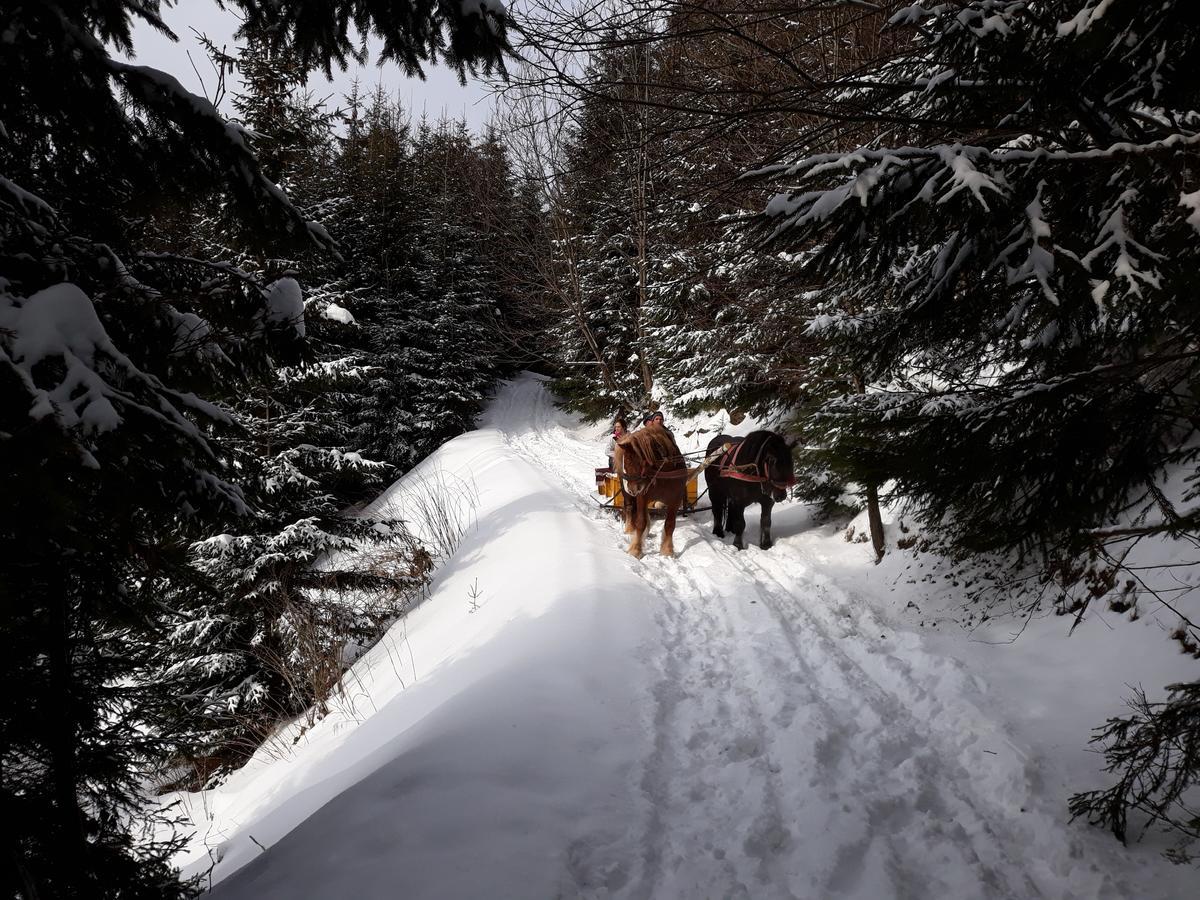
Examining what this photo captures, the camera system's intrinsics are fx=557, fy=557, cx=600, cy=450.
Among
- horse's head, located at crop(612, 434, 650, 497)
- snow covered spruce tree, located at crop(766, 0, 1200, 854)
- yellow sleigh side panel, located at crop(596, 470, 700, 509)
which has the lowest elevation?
yellow sleigh side panel, located at crop(596, 470, 700, 509)

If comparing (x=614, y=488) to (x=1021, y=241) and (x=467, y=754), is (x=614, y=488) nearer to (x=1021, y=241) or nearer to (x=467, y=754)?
(x=467, y=754)

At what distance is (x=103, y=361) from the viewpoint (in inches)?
65.1

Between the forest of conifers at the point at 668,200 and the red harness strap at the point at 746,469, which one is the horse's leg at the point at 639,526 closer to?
the red harness strap at the point at 746,469

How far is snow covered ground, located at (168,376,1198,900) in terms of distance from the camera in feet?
7.68

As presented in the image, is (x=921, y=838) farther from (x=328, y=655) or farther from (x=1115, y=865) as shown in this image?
(x=328, y=655)

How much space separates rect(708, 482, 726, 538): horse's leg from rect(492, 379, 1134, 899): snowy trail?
246 cm

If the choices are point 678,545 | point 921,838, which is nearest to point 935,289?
point 921,838

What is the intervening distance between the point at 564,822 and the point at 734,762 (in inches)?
44.2

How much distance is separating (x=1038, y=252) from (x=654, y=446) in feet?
18.1

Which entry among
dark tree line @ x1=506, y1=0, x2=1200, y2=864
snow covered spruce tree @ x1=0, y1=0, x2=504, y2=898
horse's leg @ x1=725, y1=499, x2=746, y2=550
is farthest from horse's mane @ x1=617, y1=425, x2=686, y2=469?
snow covered spruce tree @ x1=0, y1=0, x2=504, y2=898

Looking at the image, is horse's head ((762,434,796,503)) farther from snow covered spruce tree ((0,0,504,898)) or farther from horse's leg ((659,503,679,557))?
snow covered spruce tree ((0,0,504,898))

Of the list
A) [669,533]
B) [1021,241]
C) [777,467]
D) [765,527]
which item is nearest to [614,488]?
[669,533]

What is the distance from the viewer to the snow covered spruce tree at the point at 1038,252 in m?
1.67

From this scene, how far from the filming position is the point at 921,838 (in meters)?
2.64
